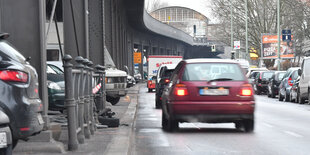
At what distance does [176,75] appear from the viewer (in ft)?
45.2

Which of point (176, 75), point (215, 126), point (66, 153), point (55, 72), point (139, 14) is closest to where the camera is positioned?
point (66, 153)

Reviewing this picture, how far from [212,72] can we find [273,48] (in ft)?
160

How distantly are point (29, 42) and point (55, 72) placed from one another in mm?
7696

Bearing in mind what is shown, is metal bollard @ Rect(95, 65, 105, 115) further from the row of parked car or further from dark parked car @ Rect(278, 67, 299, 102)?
dark parked car @ Rect(278, 67, 299, 102)

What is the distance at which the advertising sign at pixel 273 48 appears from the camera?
5681 centimetres

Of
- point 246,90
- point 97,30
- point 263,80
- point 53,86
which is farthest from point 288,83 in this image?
point 246,90

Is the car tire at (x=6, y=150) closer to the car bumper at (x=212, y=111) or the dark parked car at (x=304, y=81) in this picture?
the car bumper at (x=212, y=111)

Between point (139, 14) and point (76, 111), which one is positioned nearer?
point (76, 111)

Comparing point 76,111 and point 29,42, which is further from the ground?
point 29,42

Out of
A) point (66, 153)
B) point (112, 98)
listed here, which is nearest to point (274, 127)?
point (66, 153)

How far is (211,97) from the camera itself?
12.9m

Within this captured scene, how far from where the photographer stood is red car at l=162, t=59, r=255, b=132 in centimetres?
1285

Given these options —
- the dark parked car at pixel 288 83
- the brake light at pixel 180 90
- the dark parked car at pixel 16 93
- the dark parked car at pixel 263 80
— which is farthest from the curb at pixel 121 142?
the dark parked car at pixel 263 80

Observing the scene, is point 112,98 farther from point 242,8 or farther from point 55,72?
point 242,8
